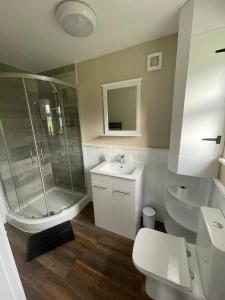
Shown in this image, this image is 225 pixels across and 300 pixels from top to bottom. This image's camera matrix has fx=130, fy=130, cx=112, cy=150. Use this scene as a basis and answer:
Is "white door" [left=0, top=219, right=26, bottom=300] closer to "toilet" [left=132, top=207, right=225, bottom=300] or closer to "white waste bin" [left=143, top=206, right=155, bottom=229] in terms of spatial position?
"toilet" [left=132, top=207, right=225, bottom=300]

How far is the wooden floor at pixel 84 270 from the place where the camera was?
1.11 metres

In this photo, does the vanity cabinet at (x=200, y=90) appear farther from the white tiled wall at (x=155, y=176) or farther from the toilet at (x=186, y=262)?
the toilet at (x=186, y=262)

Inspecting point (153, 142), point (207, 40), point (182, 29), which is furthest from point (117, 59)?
point (153, 142)

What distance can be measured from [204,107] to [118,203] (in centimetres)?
129

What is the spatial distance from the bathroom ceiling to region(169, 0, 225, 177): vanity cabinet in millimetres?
200

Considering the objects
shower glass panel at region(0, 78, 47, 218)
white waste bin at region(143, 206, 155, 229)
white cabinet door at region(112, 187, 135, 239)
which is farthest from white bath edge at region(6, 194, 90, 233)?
white waste bin at region(143, 206, 155, 229)

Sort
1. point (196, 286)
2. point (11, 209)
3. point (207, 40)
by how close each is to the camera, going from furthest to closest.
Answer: point (11, 209) → point (207, 40) → point (196, 286)

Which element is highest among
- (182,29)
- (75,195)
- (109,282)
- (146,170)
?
(182,29)

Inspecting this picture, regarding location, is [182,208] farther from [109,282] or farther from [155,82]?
[155,82]

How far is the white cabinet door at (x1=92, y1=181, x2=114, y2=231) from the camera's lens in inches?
62.1

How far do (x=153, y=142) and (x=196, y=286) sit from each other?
1246mm

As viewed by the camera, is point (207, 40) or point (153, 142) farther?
point (153, 142)

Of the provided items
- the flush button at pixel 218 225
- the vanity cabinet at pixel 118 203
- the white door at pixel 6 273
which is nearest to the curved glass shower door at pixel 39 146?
the vanity cabinet at pixel 118 203

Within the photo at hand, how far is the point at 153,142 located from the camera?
64.1 inches
